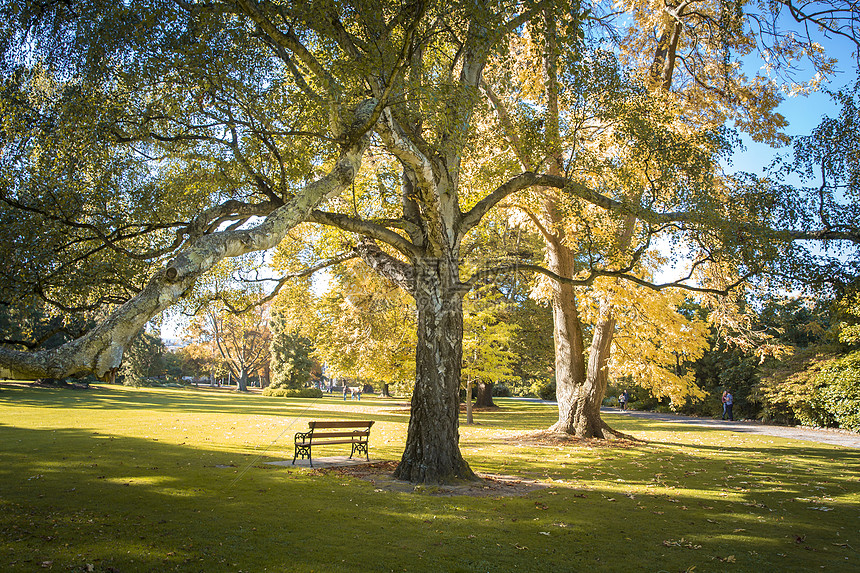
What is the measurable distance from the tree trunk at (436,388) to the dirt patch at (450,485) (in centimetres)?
28

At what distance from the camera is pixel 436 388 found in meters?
9.58

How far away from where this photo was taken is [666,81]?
16.5 meters

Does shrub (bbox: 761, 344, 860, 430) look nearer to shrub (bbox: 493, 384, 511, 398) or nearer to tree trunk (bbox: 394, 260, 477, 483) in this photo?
tree trunk (bbox: 394, 260, 477, 483)

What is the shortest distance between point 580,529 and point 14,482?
8.36 metres

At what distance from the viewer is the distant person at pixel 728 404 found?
28666 mm

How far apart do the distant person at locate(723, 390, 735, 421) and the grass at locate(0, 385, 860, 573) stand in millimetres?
16109

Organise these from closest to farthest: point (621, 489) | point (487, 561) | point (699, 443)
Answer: point (487, 561), point (621, 489), point (699, 443)

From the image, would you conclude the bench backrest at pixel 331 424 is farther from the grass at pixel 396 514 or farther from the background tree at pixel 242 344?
the background tree at pixel 242 344

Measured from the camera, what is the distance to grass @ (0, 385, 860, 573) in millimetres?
5445

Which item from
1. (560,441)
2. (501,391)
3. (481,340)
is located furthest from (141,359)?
(560,441)

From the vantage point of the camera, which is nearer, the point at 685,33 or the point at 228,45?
the point at 228,45

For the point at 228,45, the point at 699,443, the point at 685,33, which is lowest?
the point at 699,443

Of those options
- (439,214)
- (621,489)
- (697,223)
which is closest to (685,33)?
(697,223)

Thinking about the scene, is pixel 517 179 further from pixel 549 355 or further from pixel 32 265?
pixel 549 355
